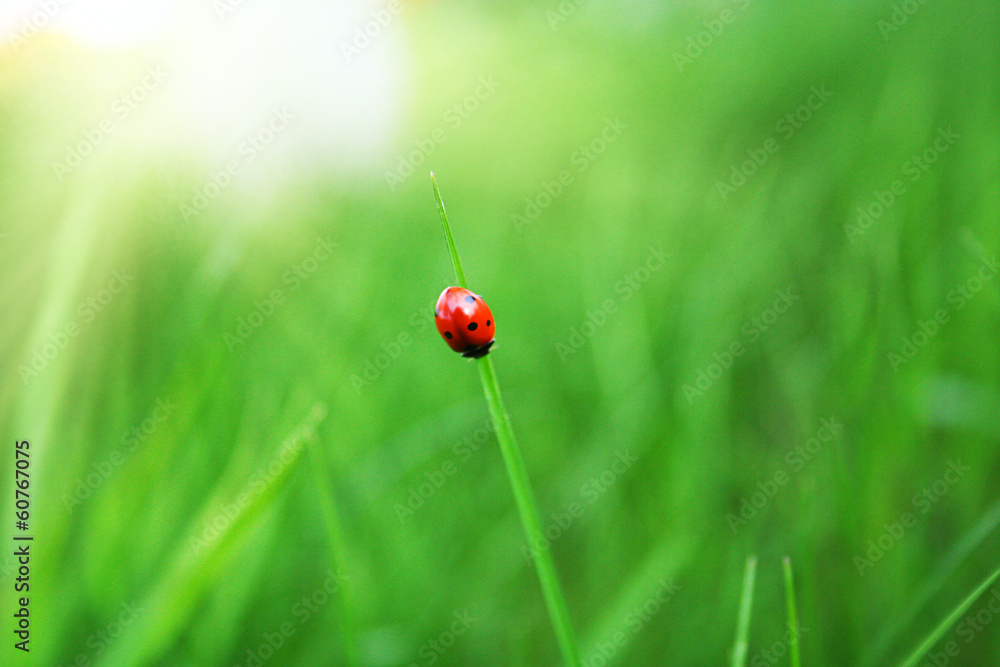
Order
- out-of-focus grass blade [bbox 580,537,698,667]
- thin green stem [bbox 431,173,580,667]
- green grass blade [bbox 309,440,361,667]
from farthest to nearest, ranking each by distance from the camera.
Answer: out-of-focus grass blade [bbox 580,537,698,667] → green grass blade [bbox 309,440,361,667] → thin green stem [bbox 431,173,580,667]

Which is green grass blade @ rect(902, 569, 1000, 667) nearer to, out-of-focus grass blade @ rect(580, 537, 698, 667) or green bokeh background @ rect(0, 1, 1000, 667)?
green bokeh background @ rect(0, 1, 1000, 667)

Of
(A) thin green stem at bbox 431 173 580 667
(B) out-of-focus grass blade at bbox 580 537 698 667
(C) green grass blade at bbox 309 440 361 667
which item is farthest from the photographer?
(B) out-of-focus grass blade at bbox 580 537 698 667

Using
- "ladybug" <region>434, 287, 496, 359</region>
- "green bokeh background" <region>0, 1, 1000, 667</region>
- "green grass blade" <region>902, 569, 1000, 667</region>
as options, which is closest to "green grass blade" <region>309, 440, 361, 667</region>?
"green bokeh background" <region>0, 1, 1000, 667</region>

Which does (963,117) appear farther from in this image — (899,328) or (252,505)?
(252,505)

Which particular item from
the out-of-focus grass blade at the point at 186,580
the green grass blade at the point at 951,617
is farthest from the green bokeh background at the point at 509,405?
the green grass blade at the point at 951,617

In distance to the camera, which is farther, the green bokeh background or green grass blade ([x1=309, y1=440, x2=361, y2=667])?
the green bokeh background

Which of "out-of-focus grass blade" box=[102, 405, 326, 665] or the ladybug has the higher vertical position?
the ladybug

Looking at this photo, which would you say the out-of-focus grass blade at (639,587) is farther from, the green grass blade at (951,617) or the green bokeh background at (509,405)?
the green grass blade at (951,617)

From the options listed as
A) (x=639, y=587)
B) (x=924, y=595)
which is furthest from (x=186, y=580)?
(x=924, y=595)
